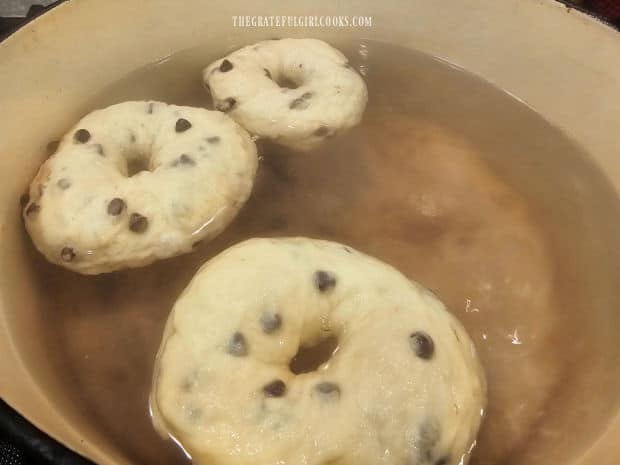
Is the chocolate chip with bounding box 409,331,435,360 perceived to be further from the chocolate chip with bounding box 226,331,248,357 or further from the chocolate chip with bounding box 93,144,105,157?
the chocolate chip with bounding box 93,144,105,157

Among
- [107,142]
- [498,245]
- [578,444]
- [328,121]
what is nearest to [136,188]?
[107,142]

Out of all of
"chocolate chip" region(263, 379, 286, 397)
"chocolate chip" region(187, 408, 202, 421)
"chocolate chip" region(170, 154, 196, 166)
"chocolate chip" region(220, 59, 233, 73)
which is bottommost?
"chocolate chip" region(187, 408, 202, 421)

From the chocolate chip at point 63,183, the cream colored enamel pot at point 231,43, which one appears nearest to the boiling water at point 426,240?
the cream colored enamel pot at point 231,43

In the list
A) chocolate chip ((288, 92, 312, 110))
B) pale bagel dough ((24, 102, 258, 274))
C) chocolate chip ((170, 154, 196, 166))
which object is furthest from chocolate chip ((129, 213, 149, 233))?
chocolate chip ((288, 92, 312, 110))

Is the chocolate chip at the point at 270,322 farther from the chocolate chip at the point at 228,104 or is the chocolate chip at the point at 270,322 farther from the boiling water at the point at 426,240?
the chocolate chip at the point at 228,104

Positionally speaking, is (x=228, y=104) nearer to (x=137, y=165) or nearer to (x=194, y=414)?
(x=137, y=165)
